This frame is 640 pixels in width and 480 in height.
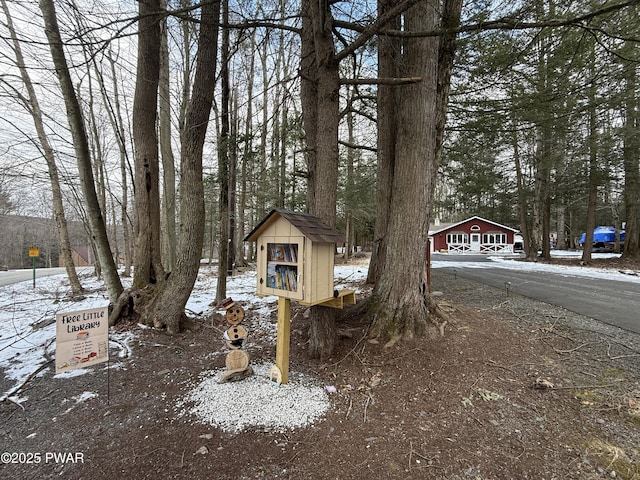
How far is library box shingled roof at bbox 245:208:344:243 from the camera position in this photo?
2391 millimetres

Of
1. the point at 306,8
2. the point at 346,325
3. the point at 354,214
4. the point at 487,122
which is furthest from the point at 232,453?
the point at 354,214

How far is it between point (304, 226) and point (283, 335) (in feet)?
3.61

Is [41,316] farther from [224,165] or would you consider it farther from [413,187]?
[413,187]

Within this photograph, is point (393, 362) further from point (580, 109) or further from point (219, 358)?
point (580, 109)

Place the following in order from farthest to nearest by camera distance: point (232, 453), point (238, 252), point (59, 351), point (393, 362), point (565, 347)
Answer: point (238, 252), point (565, 347), point (393, 362), point (59, 351), point (232, 453)

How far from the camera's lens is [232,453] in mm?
1913

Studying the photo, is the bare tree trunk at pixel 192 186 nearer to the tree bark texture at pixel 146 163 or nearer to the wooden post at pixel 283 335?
the tree bark texture at pixel 146 163

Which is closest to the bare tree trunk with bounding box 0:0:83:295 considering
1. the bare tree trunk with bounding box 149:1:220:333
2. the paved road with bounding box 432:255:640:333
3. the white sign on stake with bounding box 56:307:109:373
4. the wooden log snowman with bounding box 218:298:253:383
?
the bare tree trunk with bounding box 149:1:220:333

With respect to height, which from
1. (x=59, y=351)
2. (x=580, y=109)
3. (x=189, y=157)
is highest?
(x=580, y=109)

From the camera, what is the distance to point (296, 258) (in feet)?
8.31

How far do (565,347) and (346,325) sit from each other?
260cm

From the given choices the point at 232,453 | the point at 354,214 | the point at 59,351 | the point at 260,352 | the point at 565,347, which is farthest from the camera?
the point at 354,214

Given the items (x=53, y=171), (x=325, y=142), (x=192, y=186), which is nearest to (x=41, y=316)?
(x=53, y=171)

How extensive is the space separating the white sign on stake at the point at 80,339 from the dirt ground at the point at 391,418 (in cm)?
38
